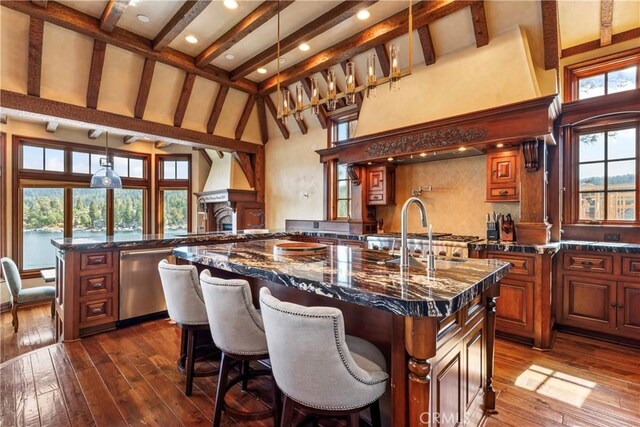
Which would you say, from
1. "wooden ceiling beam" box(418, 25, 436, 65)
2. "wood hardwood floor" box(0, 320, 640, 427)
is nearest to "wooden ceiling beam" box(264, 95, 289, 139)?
"wooden ceiling beam" box(418, 25, 436, 65)

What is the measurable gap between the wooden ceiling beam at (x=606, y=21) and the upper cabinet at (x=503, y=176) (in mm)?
1471

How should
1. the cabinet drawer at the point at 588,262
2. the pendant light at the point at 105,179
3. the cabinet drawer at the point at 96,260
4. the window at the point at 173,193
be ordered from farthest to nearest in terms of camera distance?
the window at the point at 173,193, the pendant light at the point at 105,179, the cabinet drawer at the point at 96,260, the cabinet drawer at the point at 588,262

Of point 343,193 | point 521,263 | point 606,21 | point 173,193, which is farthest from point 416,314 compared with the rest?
point 173,193

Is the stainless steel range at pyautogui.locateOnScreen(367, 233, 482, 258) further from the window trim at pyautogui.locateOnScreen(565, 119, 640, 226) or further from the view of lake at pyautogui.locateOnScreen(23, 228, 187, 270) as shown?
the view of lake at pyautogui.locateOnScreen(23, 228, 187, 270)

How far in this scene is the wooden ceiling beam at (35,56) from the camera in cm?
362

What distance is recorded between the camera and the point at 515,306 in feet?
10.5

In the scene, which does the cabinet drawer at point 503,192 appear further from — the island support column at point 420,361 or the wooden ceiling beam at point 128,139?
the wooden ceiling beam at point 128,139

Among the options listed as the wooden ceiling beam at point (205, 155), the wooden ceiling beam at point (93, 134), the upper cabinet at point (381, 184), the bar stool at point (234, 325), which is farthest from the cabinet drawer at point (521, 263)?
the wooden ceiling beam at point (93, 134)

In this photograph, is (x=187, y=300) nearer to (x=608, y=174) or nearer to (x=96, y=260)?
(x=96, y=260)

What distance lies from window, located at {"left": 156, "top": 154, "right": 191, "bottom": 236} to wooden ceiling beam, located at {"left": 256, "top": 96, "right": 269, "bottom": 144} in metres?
2.15

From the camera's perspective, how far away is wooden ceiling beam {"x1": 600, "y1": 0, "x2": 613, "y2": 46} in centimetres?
330

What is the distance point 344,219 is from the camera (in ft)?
18.9

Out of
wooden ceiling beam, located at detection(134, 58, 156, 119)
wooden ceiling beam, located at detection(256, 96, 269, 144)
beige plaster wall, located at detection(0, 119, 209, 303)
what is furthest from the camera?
wooden ceiling beam, located at detection(256, 96, 269, 144)

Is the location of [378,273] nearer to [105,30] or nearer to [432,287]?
[432,287]
